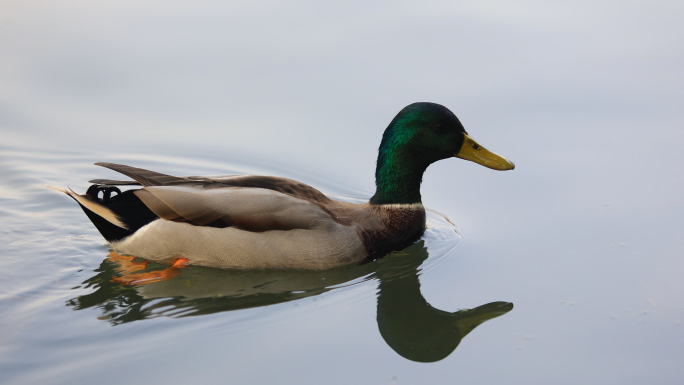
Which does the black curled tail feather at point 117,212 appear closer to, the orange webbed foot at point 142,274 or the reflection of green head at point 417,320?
the orange webbed foot at point 142,274

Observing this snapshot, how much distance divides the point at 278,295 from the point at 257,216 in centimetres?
72

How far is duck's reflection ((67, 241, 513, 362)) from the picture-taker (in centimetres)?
623

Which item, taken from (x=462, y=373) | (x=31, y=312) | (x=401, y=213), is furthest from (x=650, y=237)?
(x=31, y=312)

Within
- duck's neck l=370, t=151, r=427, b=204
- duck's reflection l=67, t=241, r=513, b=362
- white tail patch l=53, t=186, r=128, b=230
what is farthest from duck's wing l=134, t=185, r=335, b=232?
duck's neck l=370, t=151, r=427, b=204

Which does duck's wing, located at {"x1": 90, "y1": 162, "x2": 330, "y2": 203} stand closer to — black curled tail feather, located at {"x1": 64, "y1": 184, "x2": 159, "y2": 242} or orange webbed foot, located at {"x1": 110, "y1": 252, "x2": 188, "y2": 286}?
black curled tail feather, located at {"x1": 64, "y1": 184, "x2": 159, "y2": 242}

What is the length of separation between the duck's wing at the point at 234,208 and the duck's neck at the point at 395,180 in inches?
29.0

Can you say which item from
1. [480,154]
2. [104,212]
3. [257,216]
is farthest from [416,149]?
[104,212]

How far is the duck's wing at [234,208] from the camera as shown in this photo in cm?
705

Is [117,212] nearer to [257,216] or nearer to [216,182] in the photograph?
[216,182]

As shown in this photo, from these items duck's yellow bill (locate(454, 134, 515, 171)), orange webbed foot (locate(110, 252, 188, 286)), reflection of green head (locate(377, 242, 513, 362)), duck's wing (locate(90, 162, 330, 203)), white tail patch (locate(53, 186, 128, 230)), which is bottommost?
reflection of green head (locate(377, 242, 513, 362))

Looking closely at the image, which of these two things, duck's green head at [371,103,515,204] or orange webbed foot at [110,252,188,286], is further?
duck's green head at [371,103,515,204]

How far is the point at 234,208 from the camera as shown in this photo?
278 inches

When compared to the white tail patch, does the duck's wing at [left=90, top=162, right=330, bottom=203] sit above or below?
above

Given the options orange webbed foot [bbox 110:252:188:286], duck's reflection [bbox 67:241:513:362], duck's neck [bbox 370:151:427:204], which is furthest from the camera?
duck's neck [bbox 370:151:427:204]
